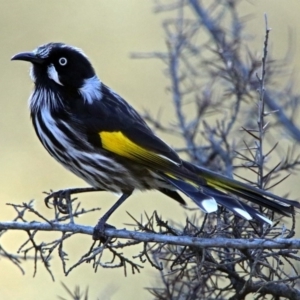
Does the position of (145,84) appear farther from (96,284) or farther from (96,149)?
(96,149)

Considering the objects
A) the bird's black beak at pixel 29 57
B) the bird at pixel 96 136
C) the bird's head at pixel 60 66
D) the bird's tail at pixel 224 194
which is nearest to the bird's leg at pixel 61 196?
the bird at pixel 96 136

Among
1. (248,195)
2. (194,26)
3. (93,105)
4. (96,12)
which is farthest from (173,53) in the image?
(96,12)

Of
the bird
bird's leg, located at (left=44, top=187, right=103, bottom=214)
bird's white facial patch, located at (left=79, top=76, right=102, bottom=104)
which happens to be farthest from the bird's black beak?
bird's leg, located at (left=44, top=187, right=103, bottom=214)

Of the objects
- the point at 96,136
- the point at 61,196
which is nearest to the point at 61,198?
the point at 61,196

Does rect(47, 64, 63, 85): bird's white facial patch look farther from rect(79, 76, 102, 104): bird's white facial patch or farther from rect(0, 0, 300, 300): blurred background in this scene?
rect(0, 0, 300, 300): blurred background

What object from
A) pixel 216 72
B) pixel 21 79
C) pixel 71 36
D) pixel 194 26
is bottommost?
pixel 216 72

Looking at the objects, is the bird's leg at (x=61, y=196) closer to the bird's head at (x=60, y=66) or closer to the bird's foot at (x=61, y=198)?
the bird's foot at (x=61, y=198)

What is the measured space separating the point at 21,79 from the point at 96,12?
133 cm

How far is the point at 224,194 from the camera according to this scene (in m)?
3.80

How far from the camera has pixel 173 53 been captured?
455cm

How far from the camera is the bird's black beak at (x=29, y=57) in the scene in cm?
427

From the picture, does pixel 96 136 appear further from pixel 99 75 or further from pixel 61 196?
pixel 99 75

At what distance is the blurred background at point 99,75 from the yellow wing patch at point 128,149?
7.22 ft

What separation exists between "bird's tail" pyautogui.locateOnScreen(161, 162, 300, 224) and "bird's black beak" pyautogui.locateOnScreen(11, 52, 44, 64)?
93cm
